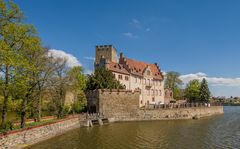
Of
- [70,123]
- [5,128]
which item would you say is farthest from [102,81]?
[5,128]

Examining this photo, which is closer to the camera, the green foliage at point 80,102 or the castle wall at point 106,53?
the green foliage at point 80,102

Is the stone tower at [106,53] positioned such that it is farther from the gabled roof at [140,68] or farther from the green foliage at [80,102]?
the green foliage at [80,102]

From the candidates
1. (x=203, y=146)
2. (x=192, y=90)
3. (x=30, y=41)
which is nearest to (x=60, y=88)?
(x=30, y=41)

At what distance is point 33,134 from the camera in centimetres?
2464

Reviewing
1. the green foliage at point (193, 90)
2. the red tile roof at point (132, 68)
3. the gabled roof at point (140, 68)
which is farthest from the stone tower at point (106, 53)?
the green foliage at point (193, 90)

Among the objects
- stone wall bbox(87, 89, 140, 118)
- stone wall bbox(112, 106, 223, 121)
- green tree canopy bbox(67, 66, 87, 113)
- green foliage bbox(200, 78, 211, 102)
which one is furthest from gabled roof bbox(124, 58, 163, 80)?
green foliage bbox(200, 78, 211, 102)

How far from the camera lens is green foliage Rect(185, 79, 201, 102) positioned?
254 feet

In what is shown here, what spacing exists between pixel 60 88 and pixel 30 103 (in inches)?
387

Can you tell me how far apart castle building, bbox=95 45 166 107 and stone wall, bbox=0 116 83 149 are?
22.7 m

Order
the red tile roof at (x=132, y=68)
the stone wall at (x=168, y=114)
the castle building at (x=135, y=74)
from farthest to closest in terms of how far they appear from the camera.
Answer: the castle building at (x=135, y=74) < the red tile roof at (x=132, y=68) < the stone wall at (x=168, y=114)

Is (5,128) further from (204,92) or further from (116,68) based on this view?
(204,92)

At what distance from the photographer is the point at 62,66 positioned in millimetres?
38000

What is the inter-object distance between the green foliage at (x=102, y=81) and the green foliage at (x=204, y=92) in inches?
1452

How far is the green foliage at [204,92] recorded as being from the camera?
244 feet
